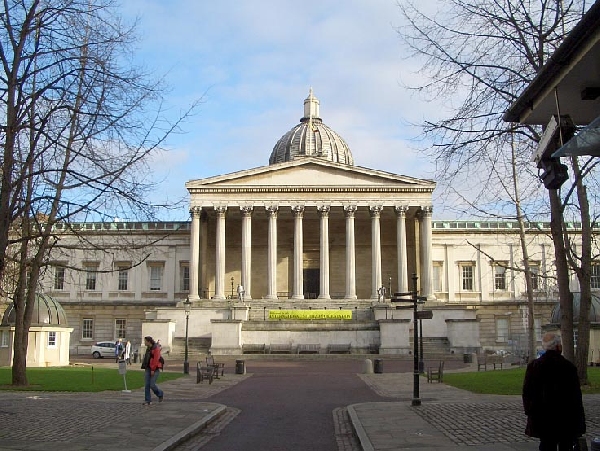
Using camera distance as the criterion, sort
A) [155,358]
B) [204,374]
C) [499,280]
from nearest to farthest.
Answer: [155,358]
[204,374]
[499,280]

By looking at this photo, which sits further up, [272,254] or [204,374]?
[272,254]

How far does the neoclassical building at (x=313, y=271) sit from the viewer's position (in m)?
56.2

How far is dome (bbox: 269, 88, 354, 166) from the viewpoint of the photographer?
271 feet

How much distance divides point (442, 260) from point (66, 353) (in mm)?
43225

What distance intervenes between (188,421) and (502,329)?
6161 cm

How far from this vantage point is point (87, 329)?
247 feet

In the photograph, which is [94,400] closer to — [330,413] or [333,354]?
[330,413]

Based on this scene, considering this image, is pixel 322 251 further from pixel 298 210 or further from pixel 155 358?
pixel 155 358

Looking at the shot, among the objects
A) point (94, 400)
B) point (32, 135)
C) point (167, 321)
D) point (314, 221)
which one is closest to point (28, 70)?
point (32, 135)

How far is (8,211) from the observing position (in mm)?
15766

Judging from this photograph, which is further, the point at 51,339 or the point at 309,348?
the point at 309,348

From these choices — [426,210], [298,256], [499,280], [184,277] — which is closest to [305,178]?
[298,256]

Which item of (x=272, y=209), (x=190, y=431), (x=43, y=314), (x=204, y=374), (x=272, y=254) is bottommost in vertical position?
(x=190, y=431)

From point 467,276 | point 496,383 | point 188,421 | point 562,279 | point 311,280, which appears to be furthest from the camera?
point 467,276
